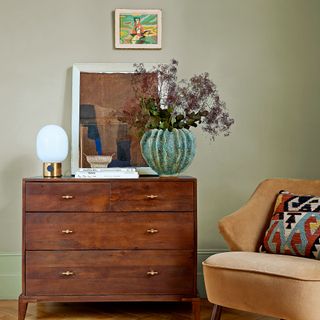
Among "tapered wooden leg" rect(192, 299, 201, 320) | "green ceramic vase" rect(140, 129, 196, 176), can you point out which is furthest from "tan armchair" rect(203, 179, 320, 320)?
"green ceramic vase" rect(140, 129, 196, 176)

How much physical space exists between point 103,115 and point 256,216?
122 cm

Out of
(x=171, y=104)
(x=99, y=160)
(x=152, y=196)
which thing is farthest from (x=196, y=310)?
(x=171, y=104)

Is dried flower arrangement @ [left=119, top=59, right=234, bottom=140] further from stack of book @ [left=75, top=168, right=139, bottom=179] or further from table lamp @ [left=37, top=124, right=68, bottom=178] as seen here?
table lamp @ [left=37, top=124, right=68, bottom=178]

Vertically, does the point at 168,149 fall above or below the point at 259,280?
above

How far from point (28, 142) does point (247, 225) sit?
1.55 m

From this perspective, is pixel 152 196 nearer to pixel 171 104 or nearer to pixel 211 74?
pixel 171 104

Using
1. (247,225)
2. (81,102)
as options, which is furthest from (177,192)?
(81,102)

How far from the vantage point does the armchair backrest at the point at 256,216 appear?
9.73ft

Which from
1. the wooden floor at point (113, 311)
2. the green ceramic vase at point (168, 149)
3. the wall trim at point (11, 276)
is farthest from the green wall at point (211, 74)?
the green ceramic vase at point (168, 149)

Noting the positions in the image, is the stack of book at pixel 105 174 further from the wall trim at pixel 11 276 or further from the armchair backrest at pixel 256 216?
the wall trim at pixel 11 276

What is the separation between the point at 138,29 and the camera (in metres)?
3.71

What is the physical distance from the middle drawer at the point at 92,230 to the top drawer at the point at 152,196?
44mm

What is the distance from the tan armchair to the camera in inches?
93.9

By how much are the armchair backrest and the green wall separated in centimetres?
57
